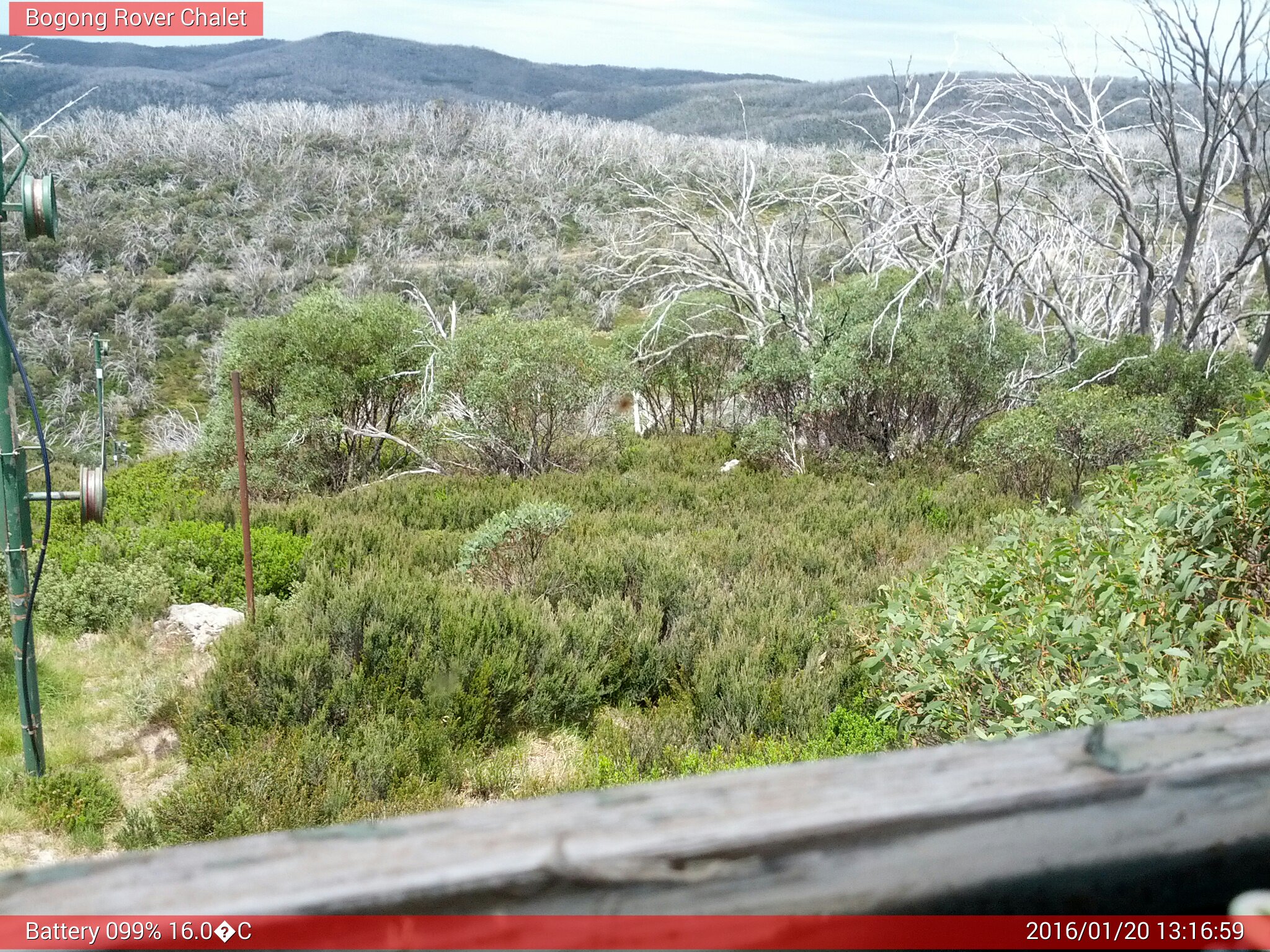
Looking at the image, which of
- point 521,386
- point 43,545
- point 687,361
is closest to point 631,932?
point 43,545

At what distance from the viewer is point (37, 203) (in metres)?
4.05

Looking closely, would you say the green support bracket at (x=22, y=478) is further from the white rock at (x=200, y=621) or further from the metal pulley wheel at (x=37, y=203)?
the white rock at (x=200, y=621)

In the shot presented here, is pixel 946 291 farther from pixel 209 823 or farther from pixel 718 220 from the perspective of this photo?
pixel 209 823

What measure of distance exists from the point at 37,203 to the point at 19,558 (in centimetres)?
161

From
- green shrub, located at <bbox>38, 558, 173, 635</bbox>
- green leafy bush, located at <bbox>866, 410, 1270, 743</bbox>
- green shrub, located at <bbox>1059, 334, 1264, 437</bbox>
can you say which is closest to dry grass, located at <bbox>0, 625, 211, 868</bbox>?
green shrub, located at <bbox>38, 558, 173, 635</bbox>

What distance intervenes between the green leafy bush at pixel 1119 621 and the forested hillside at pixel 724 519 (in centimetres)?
2

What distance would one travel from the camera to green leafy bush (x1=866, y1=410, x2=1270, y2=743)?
116 inches

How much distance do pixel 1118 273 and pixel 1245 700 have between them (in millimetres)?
14465

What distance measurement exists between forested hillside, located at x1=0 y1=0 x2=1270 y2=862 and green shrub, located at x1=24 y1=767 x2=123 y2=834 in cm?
2

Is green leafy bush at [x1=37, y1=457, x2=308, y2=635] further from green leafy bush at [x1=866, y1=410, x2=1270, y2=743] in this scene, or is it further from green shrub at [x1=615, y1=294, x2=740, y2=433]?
green shrub at [x1=615, y1=294, x2=740, y2=433]

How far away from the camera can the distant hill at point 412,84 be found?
73.8 metres

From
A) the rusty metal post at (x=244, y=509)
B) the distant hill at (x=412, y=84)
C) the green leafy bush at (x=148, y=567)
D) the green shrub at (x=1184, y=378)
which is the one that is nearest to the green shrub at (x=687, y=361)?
the green shrub at (x=1184, y=378)

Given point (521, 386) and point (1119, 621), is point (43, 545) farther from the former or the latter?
point (521, 386)

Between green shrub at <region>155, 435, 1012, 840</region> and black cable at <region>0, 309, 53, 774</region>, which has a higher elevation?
black cable at <region>0, 309, 53, 774</region>
